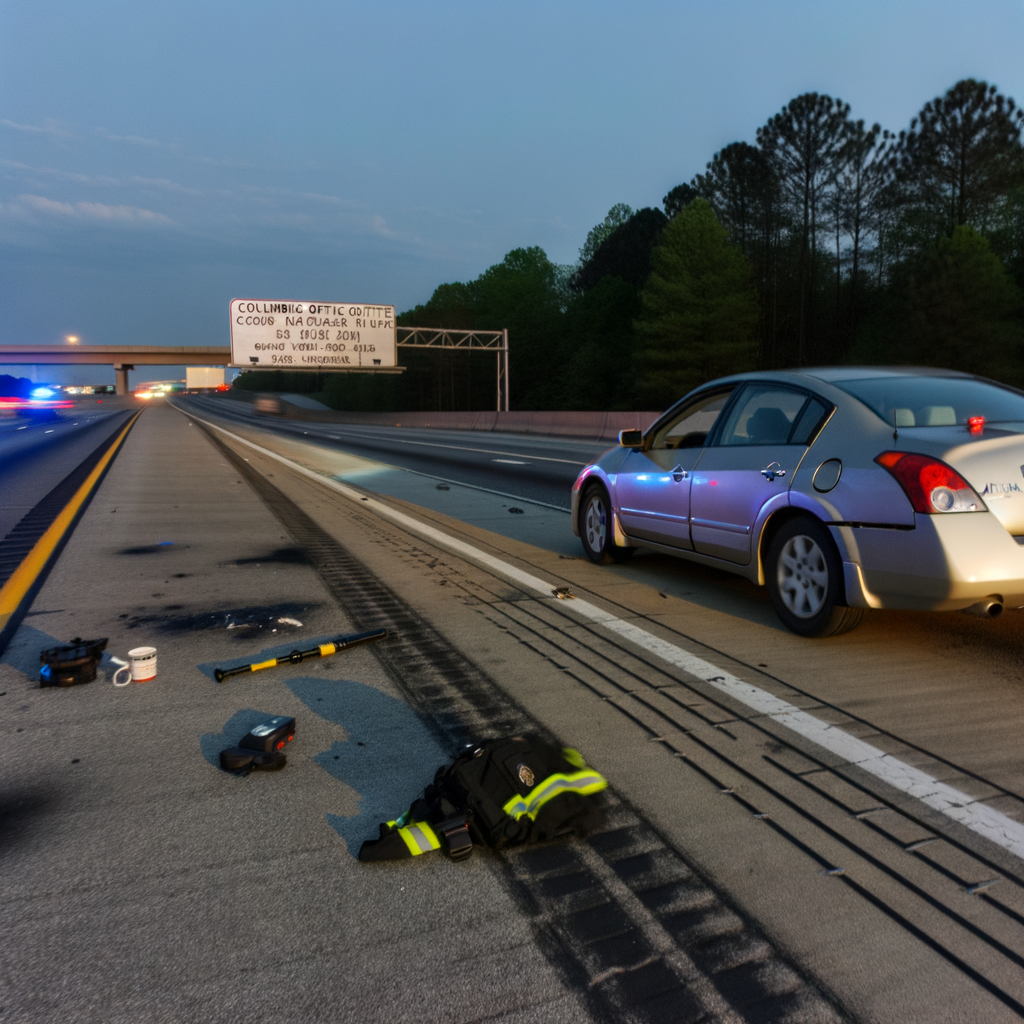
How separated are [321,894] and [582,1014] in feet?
2.89

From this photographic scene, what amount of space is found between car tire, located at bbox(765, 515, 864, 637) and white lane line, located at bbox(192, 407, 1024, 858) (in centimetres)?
79

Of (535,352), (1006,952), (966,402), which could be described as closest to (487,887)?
(1006,952)

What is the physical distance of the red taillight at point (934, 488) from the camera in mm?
4199

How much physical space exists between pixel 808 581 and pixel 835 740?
1.59 m

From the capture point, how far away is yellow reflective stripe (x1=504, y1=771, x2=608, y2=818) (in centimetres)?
283

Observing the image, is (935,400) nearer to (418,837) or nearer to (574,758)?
(574,758)

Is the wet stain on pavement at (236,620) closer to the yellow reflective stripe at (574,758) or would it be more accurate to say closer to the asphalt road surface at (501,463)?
the yellow reflective stripe at (574,758)

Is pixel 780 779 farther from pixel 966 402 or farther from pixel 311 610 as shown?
pixel 311 610

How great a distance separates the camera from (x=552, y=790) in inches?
114

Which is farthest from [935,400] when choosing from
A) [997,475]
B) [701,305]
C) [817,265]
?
[817,265]

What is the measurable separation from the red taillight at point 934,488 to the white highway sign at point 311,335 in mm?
46491

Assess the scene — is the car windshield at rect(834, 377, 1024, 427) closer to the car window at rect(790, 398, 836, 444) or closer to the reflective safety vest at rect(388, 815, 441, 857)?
the car window at rect(790, 398, 836, 444)

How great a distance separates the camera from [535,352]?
93625 mm

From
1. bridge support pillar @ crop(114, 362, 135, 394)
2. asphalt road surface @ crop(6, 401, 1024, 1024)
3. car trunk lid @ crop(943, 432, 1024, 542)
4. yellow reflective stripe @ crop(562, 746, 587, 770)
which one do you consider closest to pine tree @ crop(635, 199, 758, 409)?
asphalt road surface @ crop(6, 401, 1024, 1024)
